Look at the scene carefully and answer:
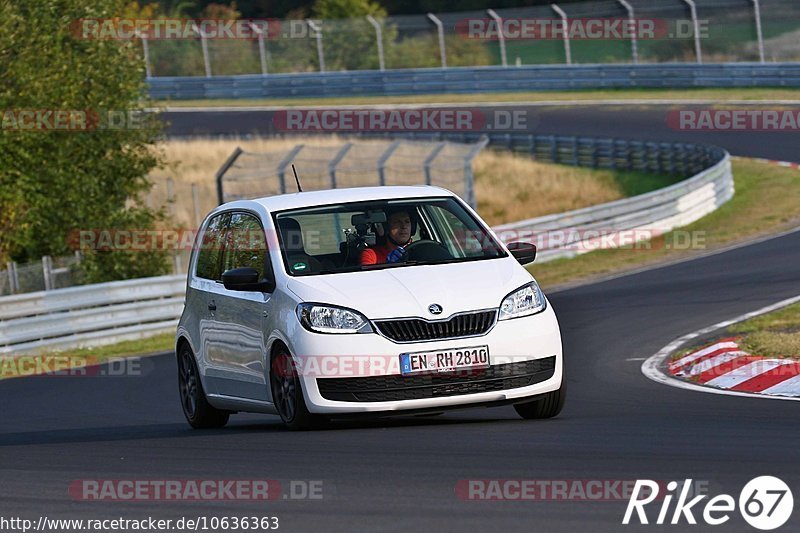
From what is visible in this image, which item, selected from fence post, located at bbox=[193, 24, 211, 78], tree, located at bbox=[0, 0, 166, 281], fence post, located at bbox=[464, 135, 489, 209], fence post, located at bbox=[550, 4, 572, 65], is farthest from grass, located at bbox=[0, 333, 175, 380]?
fence post, located at bbox=[193, 24, 211, 78]

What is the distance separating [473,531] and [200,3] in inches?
3212

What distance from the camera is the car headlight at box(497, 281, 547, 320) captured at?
30.9 feet

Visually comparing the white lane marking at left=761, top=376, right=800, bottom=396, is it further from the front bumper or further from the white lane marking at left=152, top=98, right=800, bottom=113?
the white lane marking at left=152, top=98, right=800, bottom=113

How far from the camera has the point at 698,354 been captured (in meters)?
13.6

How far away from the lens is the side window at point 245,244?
1041cm

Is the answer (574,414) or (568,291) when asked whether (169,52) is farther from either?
(574,414)

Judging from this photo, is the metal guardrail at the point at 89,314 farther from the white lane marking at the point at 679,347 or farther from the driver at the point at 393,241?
the driver at the point at 393,241

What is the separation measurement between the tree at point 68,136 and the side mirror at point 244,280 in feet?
54.2

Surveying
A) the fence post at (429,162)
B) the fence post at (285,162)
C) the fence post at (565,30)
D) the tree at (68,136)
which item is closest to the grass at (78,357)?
the tree at (68,136)

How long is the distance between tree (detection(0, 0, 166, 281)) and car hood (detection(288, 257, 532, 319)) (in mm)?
17137

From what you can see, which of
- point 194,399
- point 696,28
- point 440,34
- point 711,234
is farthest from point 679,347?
point 440,34

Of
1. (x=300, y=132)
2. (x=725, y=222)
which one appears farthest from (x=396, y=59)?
(x=725, y=222)

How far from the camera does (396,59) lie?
2186 inches

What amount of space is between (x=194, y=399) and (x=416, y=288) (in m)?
2.79
